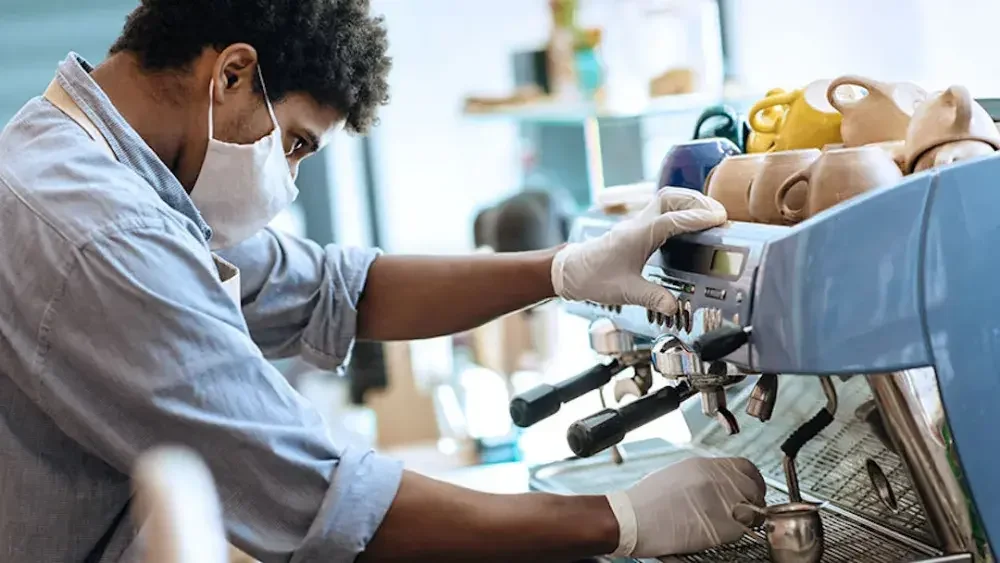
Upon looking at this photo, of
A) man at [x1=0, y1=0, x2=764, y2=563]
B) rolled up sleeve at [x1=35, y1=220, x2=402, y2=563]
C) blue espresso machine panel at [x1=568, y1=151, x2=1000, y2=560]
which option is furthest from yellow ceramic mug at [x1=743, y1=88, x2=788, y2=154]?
rolled up sleeve at [x1=35, y1=220, x2=402, y2=563]

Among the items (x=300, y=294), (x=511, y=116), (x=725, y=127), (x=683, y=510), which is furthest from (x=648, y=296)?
(x=511, y=116)

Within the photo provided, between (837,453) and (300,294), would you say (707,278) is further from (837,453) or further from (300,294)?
(300,294)

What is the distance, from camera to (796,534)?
0.88m

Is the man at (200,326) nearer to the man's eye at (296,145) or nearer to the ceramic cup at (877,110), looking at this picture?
the man's eye at (296,145)

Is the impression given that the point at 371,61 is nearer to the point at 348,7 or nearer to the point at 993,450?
the point at 348,7

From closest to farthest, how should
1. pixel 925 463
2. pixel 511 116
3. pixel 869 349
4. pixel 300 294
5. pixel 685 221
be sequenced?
pixel 869 349
pixel 925 463
pixel 685 221
pixel 300 294
pixel 511 116

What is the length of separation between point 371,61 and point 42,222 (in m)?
0.38

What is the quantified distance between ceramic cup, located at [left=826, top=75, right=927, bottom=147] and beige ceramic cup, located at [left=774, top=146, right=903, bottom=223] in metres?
0.09

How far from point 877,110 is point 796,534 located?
345 mm

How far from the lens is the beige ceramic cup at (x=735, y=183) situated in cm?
98

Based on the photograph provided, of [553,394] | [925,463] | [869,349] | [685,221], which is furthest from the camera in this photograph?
[553,394]

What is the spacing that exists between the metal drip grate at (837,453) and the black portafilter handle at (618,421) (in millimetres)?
129

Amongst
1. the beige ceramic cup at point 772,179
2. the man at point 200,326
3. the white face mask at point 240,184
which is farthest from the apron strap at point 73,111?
the beige ceramic cup at point 772,179

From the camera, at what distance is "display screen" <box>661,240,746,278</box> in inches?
33.1
